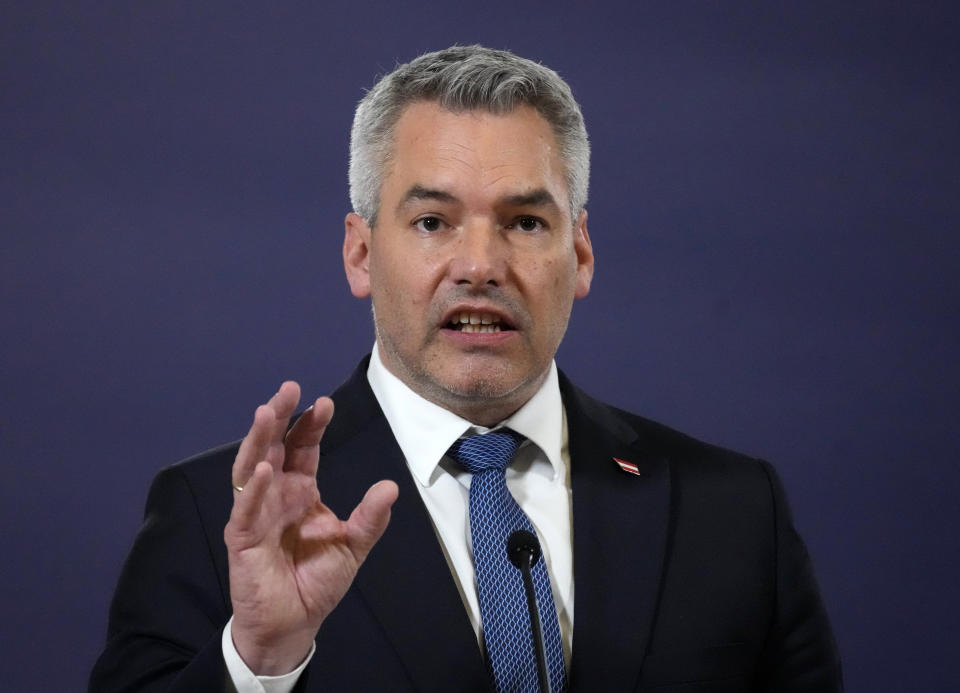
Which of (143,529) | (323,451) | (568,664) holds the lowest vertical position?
(568,664)

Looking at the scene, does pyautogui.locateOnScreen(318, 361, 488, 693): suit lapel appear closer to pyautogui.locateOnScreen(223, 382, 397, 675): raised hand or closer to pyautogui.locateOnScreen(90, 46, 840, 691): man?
pyautogui.locateOnScreen(90, 46, 840, 691): man

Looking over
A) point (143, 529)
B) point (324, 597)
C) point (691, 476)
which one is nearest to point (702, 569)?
point (691, 476)

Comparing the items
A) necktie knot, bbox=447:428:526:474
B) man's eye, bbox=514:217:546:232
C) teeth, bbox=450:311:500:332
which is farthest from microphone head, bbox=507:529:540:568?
man's eye, bbox=514:217:546:232

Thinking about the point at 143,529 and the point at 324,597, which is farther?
the point at 143,529

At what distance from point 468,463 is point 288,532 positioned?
0.45 meters

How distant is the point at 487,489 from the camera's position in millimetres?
1765

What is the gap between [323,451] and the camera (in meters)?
1.82

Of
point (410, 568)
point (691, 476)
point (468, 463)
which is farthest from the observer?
point (691, 476)

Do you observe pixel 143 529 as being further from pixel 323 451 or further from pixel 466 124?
pixel 466 124

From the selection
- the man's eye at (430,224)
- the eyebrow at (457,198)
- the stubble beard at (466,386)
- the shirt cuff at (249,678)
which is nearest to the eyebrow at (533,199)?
the eyebrow at (457,198)

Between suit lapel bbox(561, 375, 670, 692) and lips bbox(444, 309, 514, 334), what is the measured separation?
0.84 feet

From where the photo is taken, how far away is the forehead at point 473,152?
5.89 ft

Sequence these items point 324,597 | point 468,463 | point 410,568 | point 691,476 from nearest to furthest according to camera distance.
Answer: point 324,597, point 410,568, point 468,463, point 691,476

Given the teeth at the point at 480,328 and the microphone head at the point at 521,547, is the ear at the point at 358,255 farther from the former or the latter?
the microphone head at the point at 521,547
